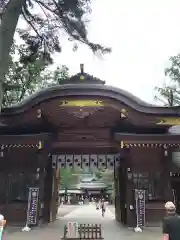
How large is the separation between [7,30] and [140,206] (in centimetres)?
814

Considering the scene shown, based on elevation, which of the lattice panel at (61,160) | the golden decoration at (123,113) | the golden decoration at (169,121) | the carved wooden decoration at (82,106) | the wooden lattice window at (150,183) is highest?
the carved wooden decoration at (82,106)

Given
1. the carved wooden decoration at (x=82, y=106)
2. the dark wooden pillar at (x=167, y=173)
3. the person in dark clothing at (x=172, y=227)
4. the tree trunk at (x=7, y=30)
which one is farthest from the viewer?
the dark wooden pillar at (x=167, y=173)

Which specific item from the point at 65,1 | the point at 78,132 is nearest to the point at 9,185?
the point at 78,132

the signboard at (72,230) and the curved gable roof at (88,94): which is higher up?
the curved gable roof at (88,94)

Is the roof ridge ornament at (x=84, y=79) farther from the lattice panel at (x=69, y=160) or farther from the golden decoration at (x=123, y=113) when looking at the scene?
the lattice panel at (x=69, y=160)

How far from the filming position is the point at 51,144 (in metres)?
14.8

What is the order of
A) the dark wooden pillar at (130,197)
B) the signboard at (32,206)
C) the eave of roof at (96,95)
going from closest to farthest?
1. the eave of roof at (96,95)
2. the signboard at (32,206)
3. the dark wooden pillar at (130,197)

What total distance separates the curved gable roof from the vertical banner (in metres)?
3.12

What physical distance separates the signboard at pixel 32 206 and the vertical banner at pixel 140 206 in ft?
12.7

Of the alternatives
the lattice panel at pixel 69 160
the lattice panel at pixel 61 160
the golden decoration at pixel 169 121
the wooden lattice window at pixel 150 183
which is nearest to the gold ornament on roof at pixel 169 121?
the golden decoration at pixel 169 121

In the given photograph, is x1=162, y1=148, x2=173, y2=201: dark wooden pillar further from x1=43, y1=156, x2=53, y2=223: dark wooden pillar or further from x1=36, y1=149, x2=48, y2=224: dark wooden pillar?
x1=43, y1=156, x2=53, y2=223: dark wooden pillar

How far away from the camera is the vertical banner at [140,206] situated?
1346 centimetres

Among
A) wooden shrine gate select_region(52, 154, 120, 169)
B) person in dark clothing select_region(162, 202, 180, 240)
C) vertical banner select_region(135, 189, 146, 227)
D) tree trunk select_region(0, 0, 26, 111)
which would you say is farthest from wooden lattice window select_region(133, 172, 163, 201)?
person in dark clothing select_region(162, 202, 180, 240)

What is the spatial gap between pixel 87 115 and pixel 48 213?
5147 mm
